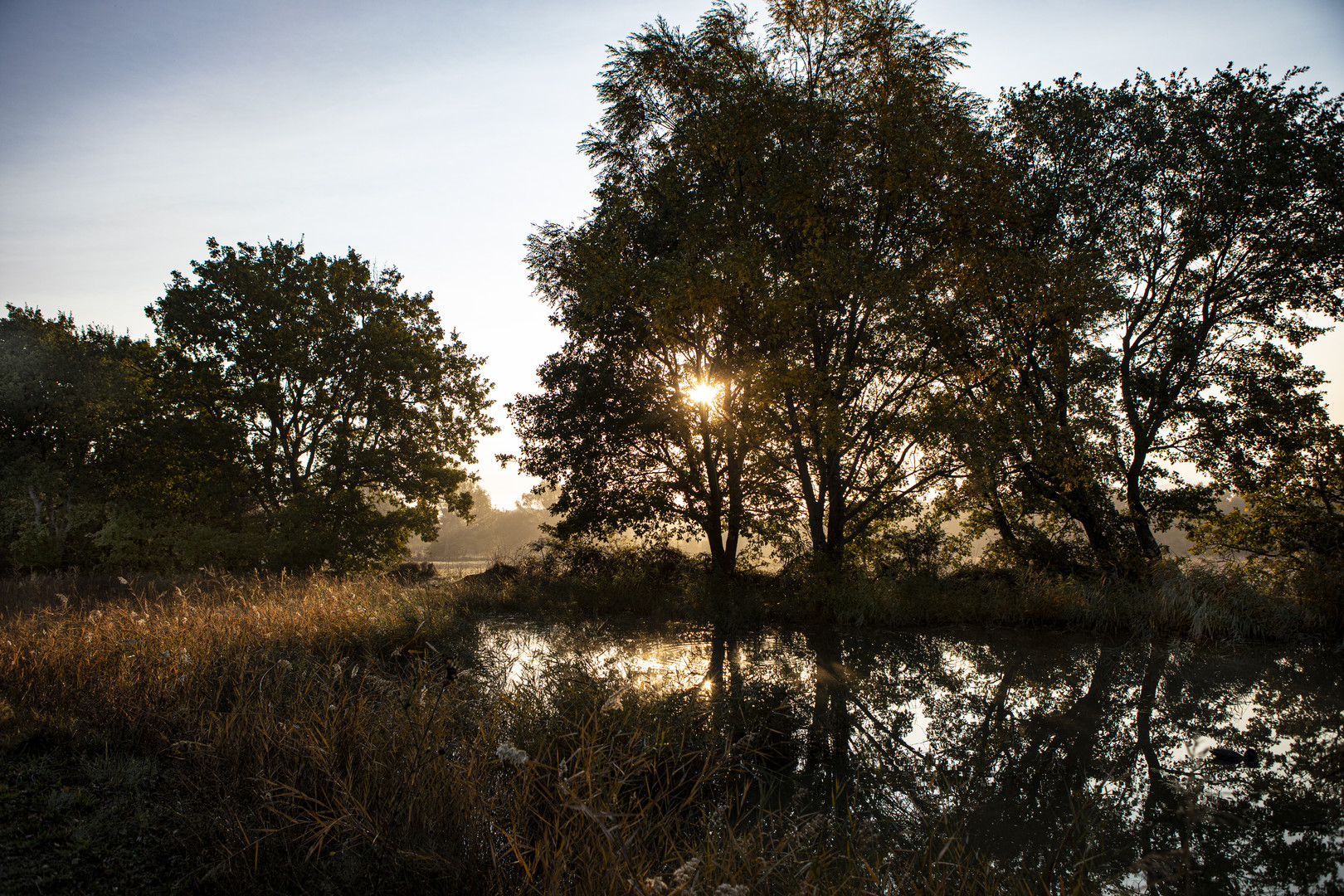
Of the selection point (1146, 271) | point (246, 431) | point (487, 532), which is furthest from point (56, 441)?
point (487, 532)

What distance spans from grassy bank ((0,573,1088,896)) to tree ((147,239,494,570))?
14.7 meters

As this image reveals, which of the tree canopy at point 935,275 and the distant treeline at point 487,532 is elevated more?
the tree canopy at point 935,275

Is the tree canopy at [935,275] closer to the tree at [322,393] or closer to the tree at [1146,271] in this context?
the tree at [1146,271]

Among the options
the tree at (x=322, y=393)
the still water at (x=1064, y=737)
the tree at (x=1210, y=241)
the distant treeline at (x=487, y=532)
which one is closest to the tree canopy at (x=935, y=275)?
the tree at (x=1210, y=241)

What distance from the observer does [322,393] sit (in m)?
21.8

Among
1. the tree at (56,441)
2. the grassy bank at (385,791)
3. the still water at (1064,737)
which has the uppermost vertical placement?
the tree at (56,441)

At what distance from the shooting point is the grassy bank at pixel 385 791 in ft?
10.0

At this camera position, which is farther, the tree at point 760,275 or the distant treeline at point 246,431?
the distant treeline at point 246,431

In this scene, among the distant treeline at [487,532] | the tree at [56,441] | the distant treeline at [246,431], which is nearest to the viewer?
the distant treeline at [246,431]

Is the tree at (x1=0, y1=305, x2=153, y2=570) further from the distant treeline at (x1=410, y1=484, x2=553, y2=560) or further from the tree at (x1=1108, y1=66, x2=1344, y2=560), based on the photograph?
the distant treeline at (x1=410, y1=484, x2=553, y2=560)

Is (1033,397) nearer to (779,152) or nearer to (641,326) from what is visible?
(779,152)

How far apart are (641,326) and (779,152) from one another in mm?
4976

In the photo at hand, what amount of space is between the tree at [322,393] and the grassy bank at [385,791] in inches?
579

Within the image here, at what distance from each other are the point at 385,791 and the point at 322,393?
20.9 metres
